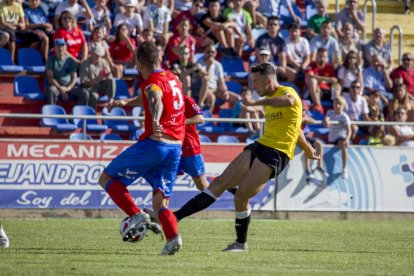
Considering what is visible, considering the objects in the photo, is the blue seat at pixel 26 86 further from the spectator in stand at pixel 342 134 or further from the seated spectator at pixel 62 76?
the spectator in stand at pixel 342 134

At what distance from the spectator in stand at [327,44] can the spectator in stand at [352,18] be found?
115cm

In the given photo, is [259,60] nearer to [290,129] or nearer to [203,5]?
[203,5]

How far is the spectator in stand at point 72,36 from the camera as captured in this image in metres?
20.1

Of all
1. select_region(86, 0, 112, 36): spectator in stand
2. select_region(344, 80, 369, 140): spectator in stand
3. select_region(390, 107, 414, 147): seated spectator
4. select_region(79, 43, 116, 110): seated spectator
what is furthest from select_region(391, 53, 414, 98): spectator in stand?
select_region(79, 43, 116, 110): seated spectator

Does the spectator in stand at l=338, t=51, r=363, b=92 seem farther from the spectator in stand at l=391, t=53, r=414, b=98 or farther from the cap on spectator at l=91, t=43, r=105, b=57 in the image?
the cap on spectator at l=91, t=43, r=105, b=57

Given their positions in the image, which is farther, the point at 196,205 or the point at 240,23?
the point at 240,23

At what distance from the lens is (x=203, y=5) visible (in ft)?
74.6

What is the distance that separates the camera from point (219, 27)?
21.8 metres

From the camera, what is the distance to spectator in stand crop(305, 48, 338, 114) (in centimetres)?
2158

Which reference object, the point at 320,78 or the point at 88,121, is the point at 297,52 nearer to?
the point at 320,78

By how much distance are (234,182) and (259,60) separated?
9.83m

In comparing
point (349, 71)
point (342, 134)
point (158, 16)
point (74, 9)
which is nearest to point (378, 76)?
point (349, 71)

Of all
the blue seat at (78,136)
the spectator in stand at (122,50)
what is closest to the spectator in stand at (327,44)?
the spectator in stand at (122,50)

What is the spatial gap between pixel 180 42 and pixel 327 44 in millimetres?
3829
